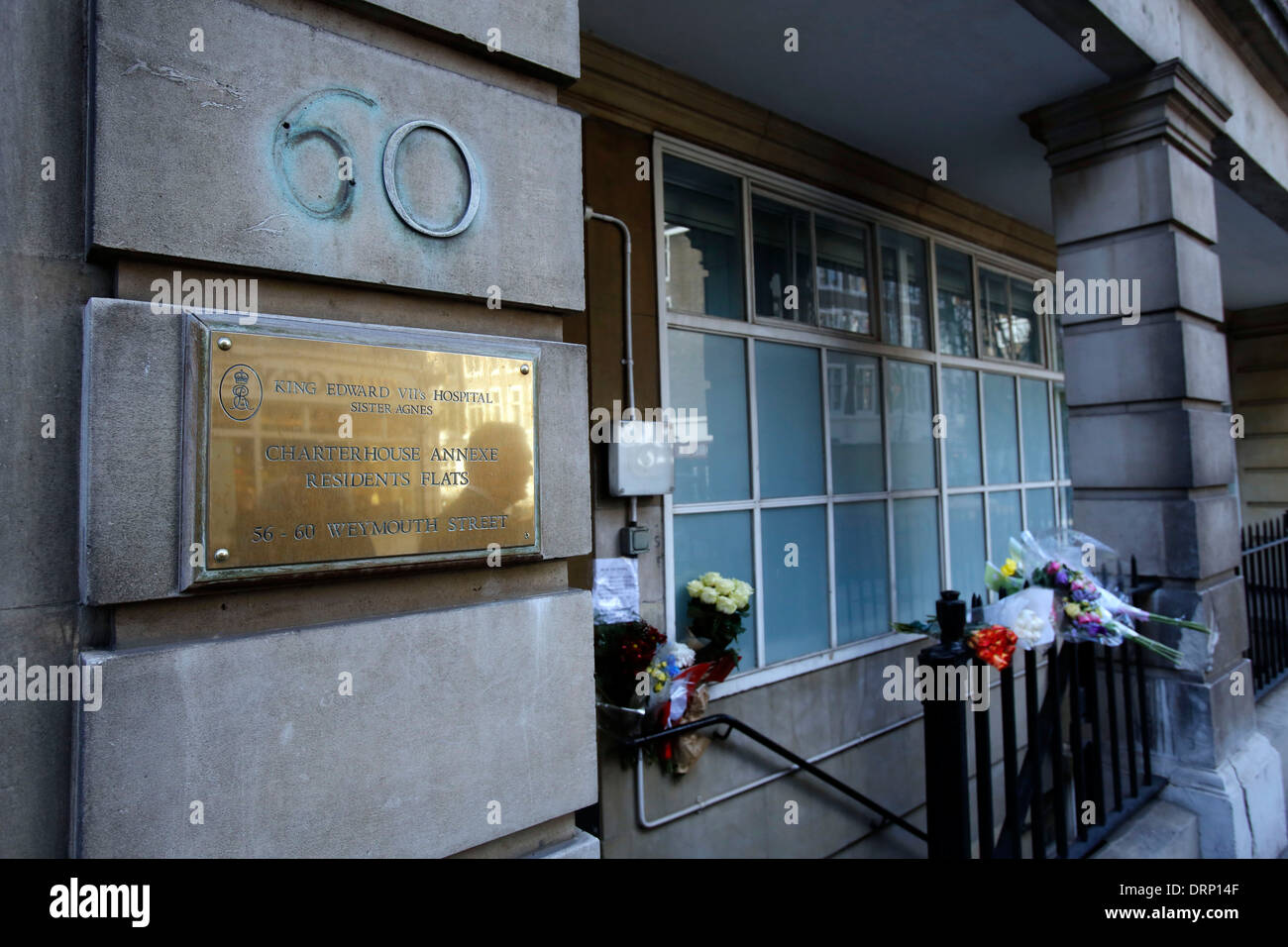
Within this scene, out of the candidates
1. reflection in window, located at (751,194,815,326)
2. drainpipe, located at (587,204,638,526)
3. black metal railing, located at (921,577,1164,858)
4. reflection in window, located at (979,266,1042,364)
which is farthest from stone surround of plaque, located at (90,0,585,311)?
reflection in window, located at (979,266,1042,364)

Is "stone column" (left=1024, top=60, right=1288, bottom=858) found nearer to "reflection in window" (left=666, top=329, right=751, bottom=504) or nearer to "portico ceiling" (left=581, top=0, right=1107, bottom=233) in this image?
"portico ceiling" (left=581, top=0, right=1107, bottom=233)

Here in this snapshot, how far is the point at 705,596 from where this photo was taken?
433 cm

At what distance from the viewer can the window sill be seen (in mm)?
4543

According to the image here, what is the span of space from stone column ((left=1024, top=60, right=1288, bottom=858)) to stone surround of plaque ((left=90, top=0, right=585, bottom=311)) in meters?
4.06

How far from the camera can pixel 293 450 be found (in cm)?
150

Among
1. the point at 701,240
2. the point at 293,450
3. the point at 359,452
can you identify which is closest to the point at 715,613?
the point at 701,240

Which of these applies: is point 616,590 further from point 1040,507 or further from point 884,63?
point 1040,507

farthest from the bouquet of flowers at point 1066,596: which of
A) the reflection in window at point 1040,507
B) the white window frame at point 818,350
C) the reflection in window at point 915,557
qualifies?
the reflection in window at point 1040,507

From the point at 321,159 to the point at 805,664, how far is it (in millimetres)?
4397

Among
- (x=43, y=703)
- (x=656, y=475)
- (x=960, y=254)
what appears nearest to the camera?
(x=43, y=703)

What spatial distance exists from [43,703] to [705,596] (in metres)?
3.35

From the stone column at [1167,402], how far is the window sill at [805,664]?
165cm

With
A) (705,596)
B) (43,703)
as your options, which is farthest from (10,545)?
(705,596)
